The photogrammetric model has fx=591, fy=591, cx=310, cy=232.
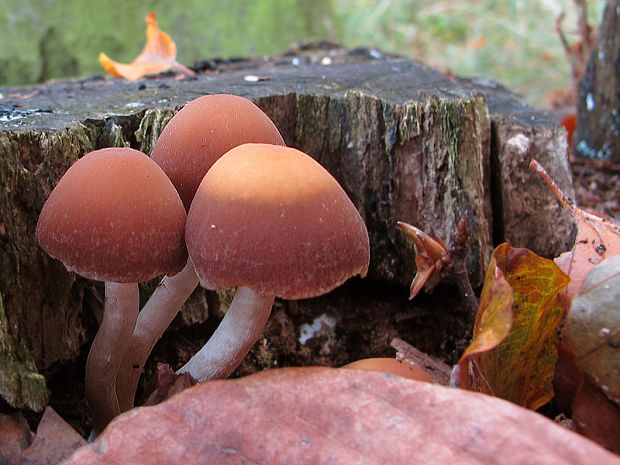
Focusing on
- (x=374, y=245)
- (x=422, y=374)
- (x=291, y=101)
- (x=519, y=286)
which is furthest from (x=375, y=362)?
(x=291, y=101)

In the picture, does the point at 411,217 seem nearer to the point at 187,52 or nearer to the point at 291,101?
the point at 291,101

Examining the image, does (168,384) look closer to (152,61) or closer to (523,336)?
(523,336)

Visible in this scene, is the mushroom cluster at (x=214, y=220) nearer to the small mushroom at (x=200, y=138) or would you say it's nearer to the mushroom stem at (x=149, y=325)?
the small mushroom at (x=200, y=138)

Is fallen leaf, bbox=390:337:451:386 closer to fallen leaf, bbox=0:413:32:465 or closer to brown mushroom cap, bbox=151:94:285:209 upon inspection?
brown mushroom cap, bbox=151:94:285:209

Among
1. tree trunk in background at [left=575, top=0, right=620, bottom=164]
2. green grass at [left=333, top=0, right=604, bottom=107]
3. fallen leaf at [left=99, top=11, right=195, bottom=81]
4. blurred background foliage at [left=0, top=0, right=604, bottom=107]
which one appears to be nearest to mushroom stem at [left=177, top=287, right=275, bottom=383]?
fallen leaf at [left=99, top=11, right=195, bottom=81]

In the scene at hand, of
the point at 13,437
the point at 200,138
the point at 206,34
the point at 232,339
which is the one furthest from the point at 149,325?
the point at 206,34

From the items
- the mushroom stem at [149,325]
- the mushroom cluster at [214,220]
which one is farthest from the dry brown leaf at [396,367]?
the mushroom stem at [149,325]
